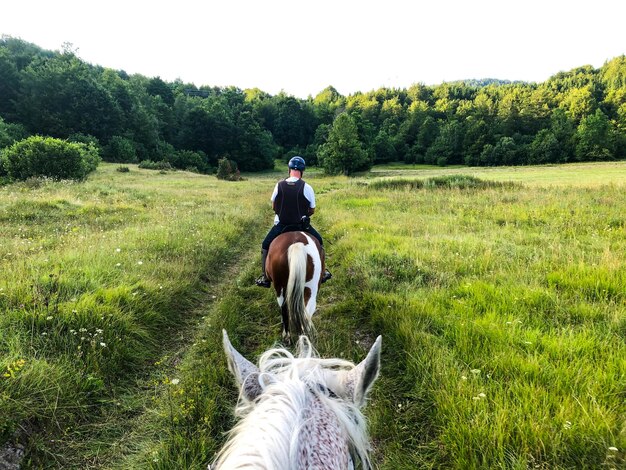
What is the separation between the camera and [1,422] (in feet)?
8.89

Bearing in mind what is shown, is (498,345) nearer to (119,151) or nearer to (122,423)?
(122,423)

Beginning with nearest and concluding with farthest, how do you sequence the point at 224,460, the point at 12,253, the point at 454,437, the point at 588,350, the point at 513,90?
1. the point at 224,460
2. the point at 454,437
3. the point at 588,350
4. the point at 12,253
5. the point at 513,90

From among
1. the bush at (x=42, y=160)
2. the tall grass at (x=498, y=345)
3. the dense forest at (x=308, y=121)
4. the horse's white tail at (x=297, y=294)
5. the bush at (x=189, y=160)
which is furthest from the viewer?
the bush at (x=189, y=160)

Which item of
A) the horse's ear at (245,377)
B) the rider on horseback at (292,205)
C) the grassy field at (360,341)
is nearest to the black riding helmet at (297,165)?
the rider on horseback at (292,205)

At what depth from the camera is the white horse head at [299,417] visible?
1082 millimetres

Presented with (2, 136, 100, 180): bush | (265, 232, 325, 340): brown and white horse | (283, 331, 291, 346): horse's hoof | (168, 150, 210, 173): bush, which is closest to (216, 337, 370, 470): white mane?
(265, 232, 325, 340): brown and white horse

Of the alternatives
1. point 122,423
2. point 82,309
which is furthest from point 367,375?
point 82,309

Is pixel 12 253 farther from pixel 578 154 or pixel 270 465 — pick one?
pixel 578 154

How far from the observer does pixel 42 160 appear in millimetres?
22312

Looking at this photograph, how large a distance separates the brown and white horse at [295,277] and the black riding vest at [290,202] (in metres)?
0.47

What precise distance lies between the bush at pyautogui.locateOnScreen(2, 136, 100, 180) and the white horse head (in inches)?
1002

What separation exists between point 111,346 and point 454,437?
3.80 m

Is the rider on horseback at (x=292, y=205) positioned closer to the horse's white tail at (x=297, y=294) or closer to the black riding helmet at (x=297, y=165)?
the black riding helmet at (x=297, y=165)

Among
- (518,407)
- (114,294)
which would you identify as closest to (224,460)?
(518,407)
